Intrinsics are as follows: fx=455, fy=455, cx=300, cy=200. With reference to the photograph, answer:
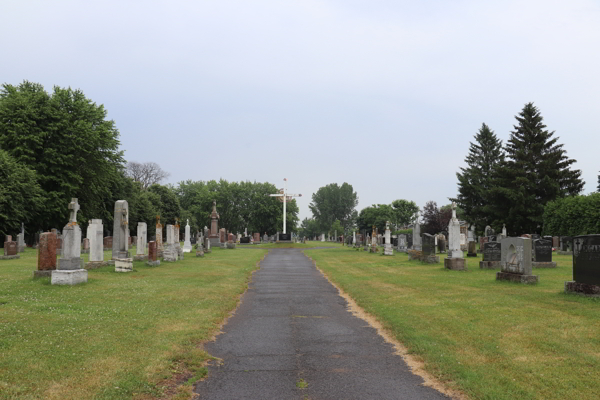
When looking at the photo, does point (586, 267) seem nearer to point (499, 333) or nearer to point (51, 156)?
point (499, 333)

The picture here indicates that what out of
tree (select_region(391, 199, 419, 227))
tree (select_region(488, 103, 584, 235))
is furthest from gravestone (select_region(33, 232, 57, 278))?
tree (select_region(391, 199, 419, 227))

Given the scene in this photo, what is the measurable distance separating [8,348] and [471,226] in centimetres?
5869

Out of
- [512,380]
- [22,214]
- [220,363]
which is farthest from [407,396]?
[22,214]

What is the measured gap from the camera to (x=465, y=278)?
1628 centimetres

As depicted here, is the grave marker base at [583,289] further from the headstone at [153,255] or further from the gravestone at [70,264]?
the headstone at [153,255]

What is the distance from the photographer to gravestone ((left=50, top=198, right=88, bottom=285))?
508 inches

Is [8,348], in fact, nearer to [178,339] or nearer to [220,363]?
[178,339]

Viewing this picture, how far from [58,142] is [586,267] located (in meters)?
35.8

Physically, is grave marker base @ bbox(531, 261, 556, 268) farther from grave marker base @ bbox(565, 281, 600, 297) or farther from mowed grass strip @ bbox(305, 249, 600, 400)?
grave marker base @ bbox(565, 281, 600, 297)

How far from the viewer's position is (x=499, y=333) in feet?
25.0

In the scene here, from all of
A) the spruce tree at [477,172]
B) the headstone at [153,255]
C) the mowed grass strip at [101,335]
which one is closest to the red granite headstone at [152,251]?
the headstone at [153,255]

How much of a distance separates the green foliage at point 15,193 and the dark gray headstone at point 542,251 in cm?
3121

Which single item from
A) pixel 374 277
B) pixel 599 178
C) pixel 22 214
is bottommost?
pixel 374 277

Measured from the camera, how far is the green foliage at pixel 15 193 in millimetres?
30531
